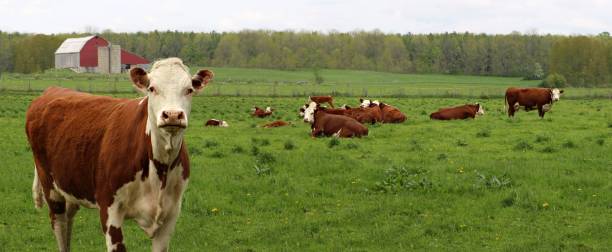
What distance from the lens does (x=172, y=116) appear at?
560 cm

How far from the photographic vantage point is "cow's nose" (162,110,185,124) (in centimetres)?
561

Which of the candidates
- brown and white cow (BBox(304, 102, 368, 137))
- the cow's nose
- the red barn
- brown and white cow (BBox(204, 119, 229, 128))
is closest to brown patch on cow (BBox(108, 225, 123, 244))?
the cow's nose

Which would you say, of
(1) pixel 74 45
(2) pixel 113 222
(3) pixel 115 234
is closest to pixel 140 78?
(2) pixel 113 222

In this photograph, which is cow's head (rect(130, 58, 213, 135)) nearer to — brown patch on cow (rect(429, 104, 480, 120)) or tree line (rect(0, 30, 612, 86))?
brown patch on cow (rect(429, 104, 480, 120))

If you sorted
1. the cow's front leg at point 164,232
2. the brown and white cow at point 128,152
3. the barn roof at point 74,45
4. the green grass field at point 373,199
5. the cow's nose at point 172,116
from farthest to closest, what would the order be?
the barn roof at point 74,45
the green grass field at point 373,199
the cow's front leg at point 164,232
the brown and white cow at point 128,152
the cow's nose at point 172,116

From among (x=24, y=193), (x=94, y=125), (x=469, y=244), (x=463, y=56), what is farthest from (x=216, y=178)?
(x=463, y=56)

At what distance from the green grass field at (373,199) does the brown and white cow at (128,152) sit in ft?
6.77

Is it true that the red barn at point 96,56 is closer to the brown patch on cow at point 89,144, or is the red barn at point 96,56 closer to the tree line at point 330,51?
the tree line at point 330,51

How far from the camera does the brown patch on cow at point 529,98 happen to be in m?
31.8

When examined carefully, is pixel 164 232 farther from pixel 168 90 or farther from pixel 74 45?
pixel 74 45

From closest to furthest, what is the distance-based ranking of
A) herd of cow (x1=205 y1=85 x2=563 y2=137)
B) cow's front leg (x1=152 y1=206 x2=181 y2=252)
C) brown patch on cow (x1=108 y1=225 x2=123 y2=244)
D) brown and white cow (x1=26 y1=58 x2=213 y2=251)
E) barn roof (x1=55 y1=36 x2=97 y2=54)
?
brown and white cow (x1=26 y1=58 x2=213 y2=251) < brown patch on cow (x1=108 y1=225 x2=123 y2=244) < cow's front leg (x1=152 y1=206 x2=181 y2=252) < herd of cow (x1=205 y1=85 x2=563 y2=137) < barn roof (x1=55 y1=36 x2=97 y2=54)

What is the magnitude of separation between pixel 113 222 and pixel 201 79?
1.51m

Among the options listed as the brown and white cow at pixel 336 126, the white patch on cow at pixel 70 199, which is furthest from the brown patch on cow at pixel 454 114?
the white patch on cow at pixel 70 199

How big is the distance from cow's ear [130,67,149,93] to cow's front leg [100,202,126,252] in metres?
1.11
